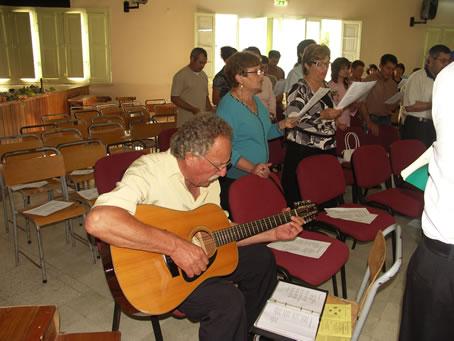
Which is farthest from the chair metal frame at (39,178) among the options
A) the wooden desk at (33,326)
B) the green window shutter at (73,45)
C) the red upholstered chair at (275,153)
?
the green window shutter at (73,45)

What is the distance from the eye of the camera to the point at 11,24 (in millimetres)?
11133

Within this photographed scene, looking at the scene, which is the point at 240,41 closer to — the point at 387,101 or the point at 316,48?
the point at 387,101

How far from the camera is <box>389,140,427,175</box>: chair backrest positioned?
376 centimetres

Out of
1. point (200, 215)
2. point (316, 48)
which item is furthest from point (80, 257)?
point (316, 48)

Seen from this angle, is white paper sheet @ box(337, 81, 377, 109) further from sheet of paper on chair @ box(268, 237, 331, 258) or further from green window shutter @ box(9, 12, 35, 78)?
green window shutter @ box(9, 12, 35, 78)

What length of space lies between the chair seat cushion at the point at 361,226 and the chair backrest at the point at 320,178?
173 millimetres

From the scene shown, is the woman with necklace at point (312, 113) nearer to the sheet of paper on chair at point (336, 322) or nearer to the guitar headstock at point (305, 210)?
the guitar headstock at point (305, 210)

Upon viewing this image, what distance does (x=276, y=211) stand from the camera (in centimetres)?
268

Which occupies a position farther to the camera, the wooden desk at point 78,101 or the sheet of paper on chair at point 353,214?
the wooden desk at point 78,101

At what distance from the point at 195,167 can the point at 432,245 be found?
1.07 meters

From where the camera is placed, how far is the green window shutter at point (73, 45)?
1092cm

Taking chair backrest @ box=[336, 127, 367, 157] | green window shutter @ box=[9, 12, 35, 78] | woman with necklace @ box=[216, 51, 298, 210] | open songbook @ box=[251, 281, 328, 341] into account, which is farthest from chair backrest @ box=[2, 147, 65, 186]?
green window shutter @ box=[9, 12, 35, 78]

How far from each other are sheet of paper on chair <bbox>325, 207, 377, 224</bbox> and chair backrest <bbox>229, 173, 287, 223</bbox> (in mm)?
Answer: 515

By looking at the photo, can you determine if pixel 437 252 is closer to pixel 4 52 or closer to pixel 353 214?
pixel 353 214
